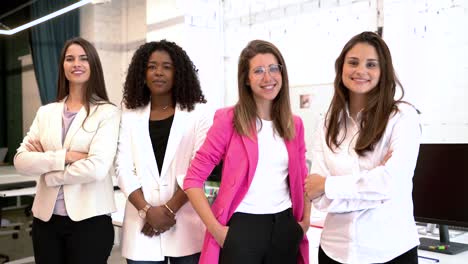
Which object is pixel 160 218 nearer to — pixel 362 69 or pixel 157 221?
pixel 157 221

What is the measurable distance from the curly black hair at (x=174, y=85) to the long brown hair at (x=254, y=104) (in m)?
0.31

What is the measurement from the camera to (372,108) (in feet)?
5.22

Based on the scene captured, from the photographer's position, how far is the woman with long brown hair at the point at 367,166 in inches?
57.7

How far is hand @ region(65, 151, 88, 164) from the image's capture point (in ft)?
6.51

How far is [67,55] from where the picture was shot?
A: 6.98 feet

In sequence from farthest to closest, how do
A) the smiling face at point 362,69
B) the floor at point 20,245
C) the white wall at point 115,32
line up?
the white wall at point 115,32
the floor at point 20,245
the smiling face at point 362,69

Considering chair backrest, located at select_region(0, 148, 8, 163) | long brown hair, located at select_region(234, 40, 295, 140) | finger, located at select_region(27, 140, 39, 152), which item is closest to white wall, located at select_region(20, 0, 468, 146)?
chair backrest, located at select_region(0, 148, 8, 163)

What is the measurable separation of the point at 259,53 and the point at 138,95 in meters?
0.61

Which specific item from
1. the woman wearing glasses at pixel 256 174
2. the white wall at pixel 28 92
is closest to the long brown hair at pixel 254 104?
the woman wearing glasses at pixel 256 174

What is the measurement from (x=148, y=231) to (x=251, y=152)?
57 centimetres

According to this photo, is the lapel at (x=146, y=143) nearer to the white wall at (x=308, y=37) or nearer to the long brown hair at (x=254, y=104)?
the long brown hair at (x=254, y=104)

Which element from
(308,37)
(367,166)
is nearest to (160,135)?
(367,166)

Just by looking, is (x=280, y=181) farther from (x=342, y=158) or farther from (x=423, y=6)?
(x=423, y=6)

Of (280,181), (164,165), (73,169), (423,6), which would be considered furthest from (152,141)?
(423,6)
